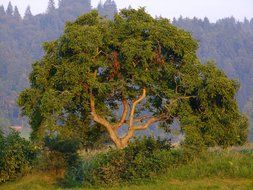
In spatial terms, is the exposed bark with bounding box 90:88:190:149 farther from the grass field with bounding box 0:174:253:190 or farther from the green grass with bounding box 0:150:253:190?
the green grass with bounding box 0:150:253:190

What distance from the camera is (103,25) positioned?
2180cm

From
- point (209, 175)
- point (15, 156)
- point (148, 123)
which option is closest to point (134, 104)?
point (148, 123)

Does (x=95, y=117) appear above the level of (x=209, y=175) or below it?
above

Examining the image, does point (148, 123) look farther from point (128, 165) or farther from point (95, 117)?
point (128, 165)

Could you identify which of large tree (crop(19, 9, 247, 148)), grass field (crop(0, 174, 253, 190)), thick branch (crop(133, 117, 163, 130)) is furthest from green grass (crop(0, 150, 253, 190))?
thick branch (crop(133, 117, 163, 130))

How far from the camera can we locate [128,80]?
2167 centimetres

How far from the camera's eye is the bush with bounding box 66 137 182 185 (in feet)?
56.7

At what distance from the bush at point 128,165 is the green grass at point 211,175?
0.41m

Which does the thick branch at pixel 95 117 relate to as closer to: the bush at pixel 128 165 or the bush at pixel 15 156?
the bush at pixel 128 165

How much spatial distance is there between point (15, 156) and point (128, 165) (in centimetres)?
572

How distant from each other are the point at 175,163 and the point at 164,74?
5.18m

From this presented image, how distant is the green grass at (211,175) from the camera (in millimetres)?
15401

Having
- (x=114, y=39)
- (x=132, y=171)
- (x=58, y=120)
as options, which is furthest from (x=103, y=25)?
(x=132, y=171)

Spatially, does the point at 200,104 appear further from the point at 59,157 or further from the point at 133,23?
the point at 59,157
